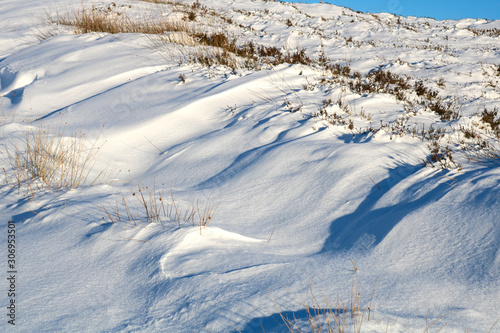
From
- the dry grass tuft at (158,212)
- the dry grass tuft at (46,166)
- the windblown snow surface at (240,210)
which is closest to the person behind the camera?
the windblown snow surface at (240,210)

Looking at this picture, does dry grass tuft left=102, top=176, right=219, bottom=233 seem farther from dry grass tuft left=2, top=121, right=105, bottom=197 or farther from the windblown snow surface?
dry grass tuft left=2, top=121, right=105, bottom=197

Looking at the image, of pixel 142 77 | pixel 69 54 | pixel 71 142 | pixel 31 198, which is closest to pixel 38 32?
pixel 69 54

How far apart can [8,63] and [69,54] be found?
1.27 metres

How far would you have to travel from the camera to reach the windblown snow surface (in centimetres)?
166

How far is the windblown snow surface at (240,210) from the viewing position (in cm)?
166

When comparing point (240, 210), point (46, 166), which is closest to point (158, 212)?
point (240, 210)

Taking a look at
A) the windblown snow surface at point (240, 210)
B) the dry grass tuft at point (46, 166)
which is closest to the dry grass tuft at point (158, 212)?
the windblown snow surface at point (240, 210)

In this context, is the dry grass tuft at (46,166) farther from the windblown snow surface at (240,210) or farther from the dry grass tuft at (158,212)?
the dry grass tuft at (158,212)

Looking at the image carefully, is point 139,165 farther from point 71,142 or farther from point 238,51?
point 238,51

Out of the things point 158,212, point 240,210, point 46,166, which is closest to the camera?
point 158,212

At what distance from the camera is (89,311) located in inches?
64.6

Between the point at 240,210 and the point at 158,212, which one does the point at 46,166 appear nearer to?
the point at 158,212

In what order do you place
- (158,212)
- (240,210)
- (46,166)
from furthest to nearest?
(46,166), (240,210), (158,212)

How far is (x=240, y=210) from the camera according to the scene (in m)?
2.85
